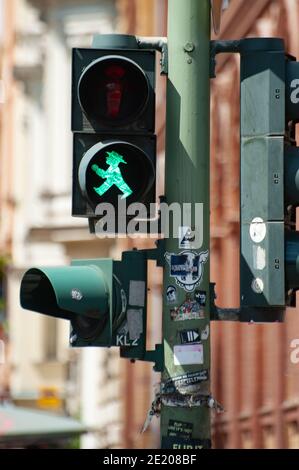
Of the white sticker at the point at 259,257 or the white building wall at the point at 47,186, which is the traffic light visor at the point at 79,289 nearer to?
the white sticker at the point at 259,257

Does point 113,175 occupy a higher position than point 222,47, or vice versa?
point 222,47

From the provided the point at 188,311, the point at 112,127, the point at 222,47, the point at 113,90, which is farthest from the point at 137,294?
the point at 222,47

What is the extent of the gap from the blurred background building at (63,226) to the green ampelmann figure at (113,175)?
15.8 metres

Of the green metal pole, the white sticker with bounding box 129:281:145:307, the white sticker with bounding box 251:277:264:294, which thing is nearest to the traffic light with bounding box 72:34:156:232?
the green metal pole

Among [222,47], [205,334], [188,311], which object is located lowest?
[205,334]

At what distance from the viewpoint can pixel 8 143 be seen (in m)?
45.0

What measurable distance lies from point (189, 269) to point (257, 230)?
0.37 m

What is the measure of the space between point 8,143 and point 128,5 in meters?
11.4

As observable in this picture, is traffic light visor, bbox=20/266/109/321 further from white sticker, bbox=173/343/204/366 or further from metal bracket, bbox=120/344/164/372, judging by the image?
white sticker, bbox=173/343/204/366

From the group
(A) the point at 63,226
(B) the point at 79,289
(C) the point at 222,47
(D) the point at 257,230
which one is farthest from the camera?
(A) the point at 63,226

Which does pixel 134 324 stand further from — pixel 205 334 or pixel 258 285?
pixel 258 285

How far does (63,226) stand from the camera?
39.5m

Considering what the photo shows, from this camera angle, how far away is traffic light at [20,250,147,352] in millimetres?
7621

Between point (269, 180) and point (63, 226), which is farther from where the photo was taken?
point (63, 226)
